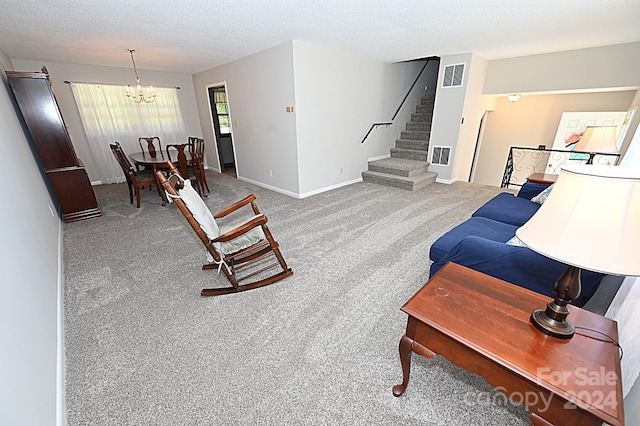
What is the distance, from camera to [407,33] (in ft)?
10.5

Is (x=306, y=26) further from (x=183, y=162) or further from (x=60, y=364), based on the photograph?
(x=60, y=364)

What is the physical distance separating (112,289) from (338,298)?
1914 millimetres

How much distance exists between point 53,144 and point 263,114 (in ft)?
9.31

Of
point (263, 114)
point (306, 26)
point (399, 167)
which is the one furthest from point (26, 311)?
point (399, 167)

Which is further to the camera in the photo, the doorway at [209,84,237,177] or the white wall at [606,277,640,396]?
the doorway at [209,84,237,177]

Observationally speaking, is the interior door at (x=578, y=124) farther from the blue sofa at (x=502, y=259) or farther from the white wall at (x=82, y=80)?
the white wall at (x=82, y=80)

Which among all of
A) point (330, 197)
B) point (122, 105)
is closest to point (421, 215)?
point (330, 197)

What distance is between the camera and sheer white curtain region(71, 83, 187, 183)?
492 centimetres

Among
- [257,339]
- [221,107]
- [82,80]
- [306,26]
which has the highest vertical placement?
[306,26]

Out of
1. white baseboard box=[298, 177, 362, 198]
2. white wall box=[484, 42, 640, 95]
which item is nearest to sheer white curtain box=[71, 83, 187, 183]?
white baseboard box=[298, 177, 362, 198]

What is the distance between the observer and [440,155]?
199 inches

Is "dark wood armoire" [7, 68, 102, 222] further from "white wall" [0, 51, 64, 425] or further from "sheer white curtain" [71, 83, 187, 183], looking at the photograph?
"sheer white curtain" [71, 83, 187, 183]

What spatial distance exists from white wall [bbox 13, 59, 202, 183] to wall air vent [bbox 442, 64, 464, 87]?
5.64 meters

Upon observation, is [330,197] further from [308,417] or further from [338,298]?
[308,417]
